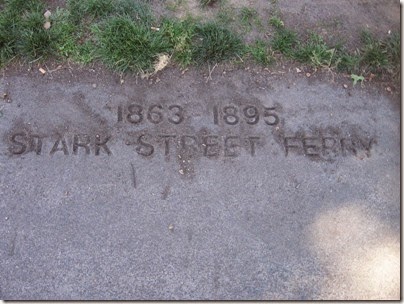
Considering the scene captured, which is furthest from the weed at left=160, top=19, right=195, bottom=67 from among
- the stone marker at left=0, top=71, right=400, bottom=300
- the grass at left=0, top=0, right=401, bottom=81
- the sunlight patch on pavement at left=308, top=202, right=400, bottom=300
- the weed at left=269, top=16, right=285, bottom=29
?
the sunlight patch on pavement at left=308, top=202, right=400, bottom=300

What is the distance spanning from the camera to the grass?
303cm

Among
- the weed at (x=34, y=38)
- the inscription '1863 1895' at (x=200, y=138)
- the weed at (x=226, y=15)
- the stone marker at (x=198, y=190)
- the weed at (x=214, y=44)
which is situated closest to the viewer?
the stone marker at (x=198, y=190)

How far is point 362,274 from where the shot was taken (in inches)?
105

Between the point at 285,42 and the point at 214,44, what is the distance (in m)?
0.49

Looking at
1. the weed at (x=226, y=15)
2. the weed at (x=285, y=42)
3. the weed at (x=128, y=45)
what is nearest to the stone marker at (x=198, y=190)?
the weed at (x=128, y=45)

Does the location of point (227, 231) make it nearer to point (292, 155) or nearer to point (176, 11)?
point (292, 155)

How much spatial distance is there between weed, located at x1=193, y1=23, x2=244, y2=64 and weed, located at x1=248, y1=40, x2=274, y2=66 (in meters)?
0.08

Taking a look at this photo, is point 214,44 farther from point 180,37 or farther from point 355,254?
point 355,254

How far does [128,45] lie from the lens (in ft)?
9.97

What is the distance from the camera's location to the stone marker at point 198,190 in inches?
101

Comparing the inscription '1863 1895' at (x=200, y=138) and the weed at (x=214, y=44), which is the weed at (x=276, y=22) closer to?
the weed at (x=214, y=44)

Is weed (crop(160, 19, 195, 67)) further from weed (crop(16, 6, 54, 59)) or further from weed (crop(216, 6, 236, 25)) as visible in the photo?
weed (crop(16, 6, 54, 59))

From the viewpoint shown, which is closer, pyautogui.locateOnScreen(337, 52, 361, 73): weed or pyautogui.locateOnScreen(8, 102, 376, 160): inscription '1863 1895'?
pyautogui.locateOnScreen(8, 102, 376, 160): inscription '1863 1895'

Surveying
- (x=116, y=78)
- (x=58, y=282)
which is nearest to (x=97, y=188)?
(x=58, y=282)
